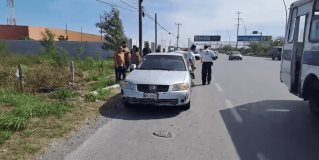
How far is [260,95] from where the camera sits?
12203mm

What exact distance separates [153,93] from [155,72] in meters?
1.12

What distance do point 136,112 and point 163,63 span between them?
211 cm

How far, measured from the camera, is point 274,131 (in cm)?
718

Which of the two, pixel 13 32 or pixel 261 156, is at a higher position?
pixel 13 32

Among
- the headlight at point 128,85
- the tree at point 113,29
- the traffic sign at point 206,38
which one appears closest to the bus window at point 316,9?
the headlight at point 128,85

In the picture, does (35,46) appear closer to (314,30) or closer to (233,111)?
(233,111)

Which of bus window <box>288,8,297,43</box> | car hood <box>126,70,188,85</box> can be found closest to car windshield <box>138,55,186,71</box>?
car hood <box>126,70,188,85</box>

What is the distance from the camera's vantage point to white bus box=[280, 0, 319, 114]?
7.64m

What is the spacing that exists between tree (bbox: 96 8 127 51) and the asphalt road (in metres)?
26.5

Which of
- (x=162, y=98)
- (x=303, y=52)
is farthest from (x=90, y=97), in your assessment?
(x=303, y=52)

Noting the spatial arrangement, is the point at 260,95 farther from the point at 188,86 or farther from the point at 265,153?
the point at 265,153

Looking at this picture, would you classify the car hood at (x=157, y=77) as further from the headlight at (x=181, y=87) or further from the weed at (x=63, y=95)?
the weed at (x=63, y=95)

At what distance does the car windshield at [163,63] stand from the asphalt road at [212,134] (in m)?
1.20

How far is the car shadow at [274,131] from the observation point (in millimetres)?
5809
